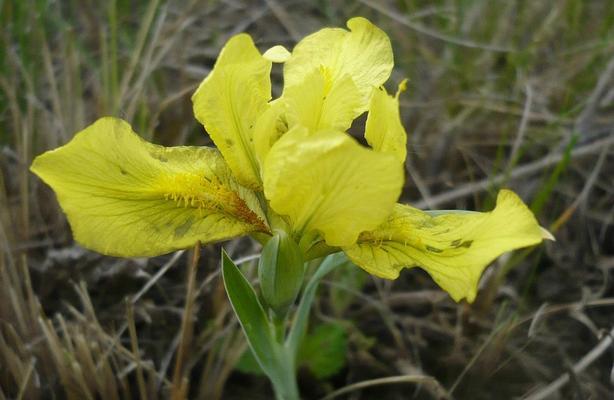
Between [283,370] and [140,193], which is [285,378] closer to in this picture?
[283,370]

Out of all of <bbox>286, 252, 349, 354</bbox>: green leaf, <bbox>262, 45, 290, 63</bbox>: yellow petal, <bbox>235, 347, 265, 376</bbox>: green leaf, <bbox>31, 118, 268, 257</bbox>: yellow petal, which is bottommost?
<bbox>235, 347, 265, 376</bbox>: green leaf

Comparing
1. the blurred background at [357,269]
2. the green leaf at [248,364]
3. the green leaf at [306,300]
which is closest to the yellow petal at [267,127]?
the green leaf at [306,300]

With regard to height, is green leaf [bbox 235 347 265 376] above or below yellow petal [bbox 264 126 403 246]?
below

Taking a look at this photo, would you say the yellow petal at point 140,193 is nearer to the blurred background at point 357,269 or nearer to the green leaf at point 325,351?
the blurred background at point 357,269

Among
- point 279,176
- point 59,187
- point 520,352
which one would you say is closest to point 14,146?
point 59,187

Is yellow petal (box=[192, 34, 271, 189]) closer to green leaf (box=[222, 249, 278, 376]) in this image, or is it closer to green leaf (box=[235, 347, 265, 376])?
green leaf (box=[222, 249, 278, 376])

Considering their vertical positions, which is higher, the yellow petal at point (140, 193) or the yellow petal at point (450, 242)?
the yellow petal at point (140, 193)

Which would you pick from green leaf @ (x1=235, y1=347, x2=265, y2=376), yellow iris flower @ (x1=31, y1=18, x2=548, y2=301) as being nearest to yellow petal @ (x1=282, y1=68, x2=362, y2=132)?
yellow iris flower @ (x1=31, y1=18, x2=548, y2=301)
